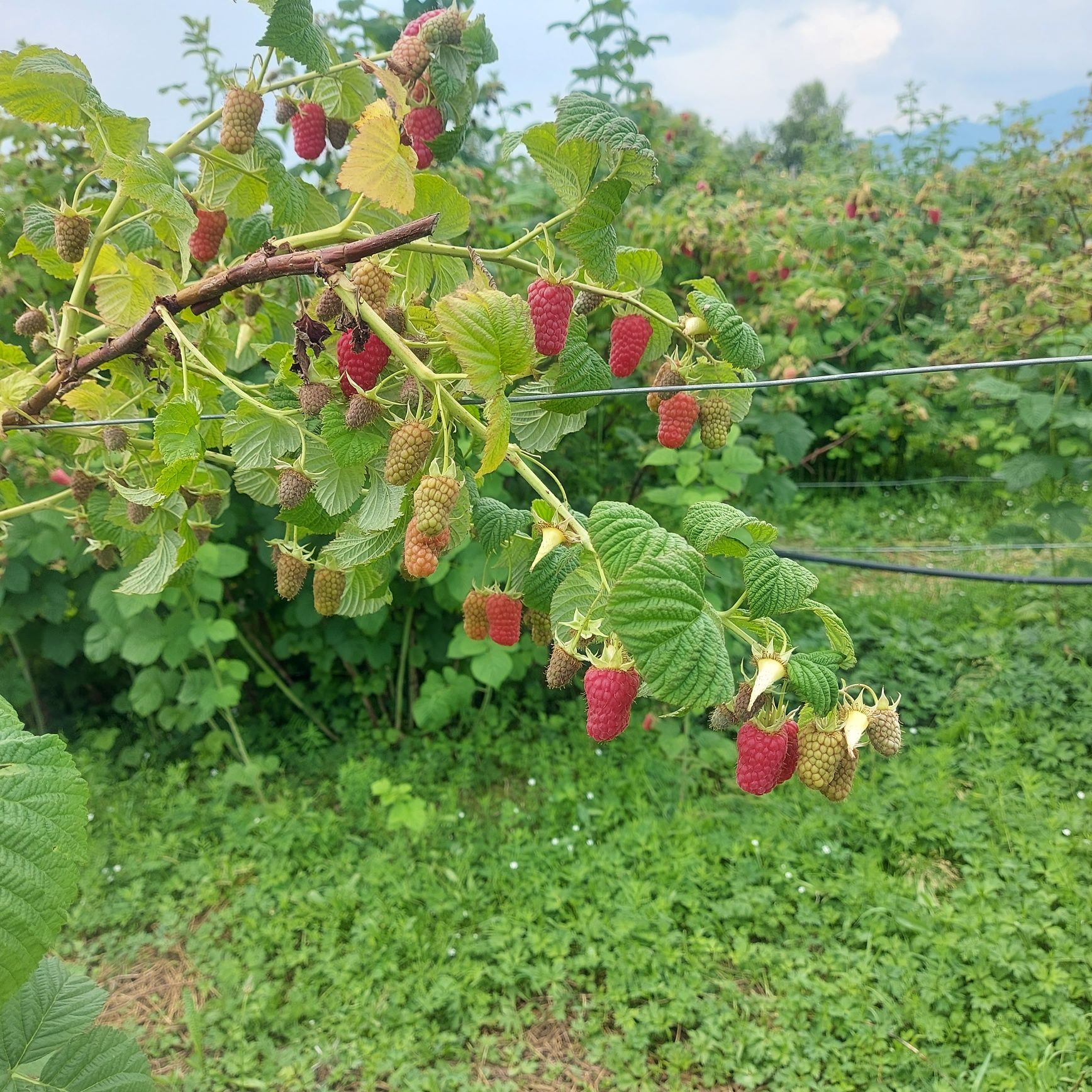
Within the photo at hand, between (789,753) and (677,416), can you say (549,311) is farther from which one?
(789,753)

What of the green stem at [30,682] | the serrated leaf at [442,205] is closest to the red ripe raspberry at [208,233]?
the serrated leaf at [442,205]

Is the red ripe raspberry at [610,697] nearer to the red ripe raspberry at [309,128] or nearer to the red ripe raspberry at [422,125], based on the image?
the red ripe raspberry at [422,125]

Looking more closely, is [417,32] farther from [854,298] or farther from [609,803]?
[854,298]

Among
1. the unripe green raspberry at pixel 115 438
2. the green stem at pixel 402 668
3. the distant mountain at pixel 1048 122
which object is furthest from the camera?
the distant mountain at pixel 1048 122

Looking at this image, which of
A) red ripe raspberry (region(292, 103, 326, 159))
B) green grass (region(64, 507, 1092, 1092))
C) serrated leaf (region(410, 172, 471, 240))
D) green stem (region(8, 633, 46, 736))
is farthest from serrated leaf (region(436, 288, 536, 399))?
green stem (region(8, 633, 46, 736))

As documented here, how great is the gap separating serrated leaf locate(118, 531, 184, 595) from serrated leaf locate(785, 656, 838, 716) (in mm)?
700

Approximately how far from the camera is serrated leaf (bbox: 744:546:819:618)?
25.2 inches

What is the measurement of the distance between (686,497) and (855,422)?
10.0ft

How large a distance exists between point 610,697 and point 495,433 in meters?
0.25

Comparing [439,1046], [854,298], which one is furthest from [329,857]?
[854,298]

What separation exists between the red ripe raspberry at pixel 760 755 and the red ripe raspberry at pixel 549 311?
43cm

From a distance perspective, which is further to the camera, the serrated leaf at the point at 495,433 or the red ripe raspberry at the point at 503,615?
the red ripe raspberry at the point at 503,615

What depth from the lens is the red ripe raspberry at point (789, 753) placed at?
28.1 inches

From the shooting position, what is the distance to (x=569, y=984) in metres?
2.08
